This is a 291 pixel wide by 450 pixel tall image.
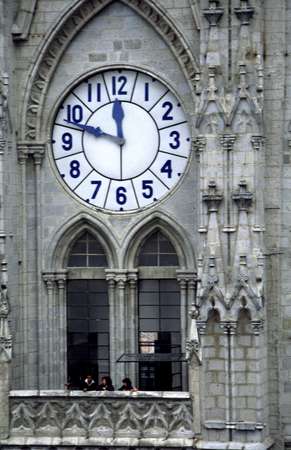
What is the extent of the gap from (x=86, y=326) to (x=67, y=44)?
207 inches

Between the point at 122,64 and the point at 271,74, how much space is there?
2.96 metres

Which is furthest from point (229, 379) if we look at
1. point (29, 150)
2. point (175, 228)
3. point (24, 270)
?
point (29, 150)

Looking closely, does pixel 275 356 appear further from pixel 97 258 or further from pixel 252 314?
pixel 97 258

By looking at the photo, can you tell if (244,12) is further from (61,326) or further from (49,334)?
(49,334)

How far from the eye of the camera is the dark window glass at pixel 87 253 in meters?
36.2

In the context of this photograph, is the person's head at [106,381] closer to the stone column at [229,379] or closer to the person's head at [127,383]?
the person's head at [127,383]

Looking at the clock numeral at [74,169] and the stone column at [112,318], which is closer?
the stone column at [112,318]

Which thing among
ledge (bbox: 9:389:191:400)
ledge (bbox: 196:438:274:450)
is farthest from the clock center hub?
ledge (bbox: 196:438:274:450)

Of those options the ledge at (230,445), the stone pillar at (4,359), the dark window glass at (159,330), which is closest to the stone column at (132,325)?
the dark window glass at (159,330)

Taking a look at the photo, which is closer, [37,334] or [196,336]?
[196,336]

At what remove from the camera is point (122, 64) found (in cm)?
3556

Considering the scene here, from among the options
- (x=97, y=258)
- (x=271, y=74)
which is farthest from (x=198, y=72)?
(x=97, y=258)

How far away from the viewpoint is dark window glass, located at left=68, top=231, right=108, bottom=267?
119ft

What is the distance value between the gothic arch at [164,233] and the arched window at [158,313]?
0.14 metres
